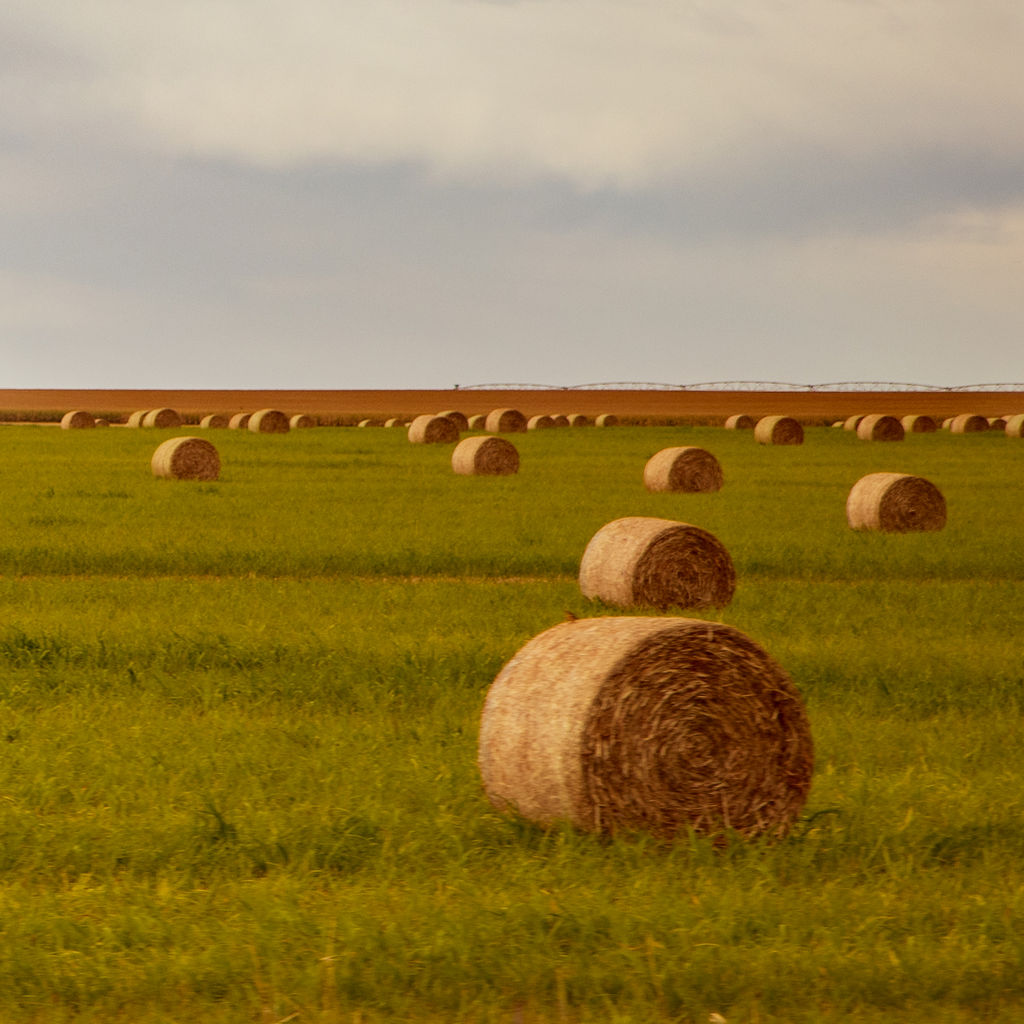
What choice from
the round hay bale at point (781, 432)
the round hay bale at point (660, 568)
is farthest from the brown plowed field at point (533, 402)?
the round hay bale at point (660, 568)

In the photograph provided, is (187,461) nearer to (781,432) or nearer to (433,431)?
(433,431)

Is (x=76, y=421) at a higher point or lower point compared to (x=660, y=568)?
higher

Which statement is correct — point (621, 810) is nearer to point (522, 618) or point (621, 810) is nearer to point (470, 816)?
point (470, 816)

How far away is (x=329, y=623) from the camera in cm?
1418

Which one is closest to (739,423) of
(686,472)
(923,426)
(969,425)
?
(923,426)

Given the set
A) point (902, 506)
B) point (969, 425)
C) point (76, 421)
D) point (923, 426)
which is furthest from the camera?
point (76, 421)

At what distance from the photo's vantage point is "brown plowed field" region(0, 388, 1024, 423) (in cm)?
10919

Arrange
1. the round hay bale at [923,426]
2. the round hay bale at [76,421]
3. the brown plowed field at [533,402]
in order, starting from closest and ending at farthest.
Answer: the round hay bale at [923,426], the round hay bale at [76,421], the brown plowed field at [533,402]

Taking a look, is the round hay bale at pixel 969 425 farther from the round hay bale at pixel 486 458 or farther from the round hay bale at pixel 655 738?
the round hay bale at pixel 655 738

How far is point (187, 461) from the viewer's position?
32.2 metres

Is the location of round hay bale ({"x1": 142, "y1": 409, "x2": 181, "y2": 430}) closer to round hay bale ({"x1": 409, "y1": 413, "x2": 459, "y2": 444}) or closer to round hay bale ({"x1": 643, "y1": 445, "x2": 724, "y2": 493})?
round hay bale ({"x1": 409, "y1": 413, "x2": 459, "y2": 444})

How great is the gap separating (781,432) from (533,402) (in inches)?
3077

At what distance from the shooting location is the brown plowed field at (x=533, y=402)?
358ft

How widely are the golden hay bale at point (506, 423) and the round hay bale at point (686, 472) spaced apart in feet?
96.5
